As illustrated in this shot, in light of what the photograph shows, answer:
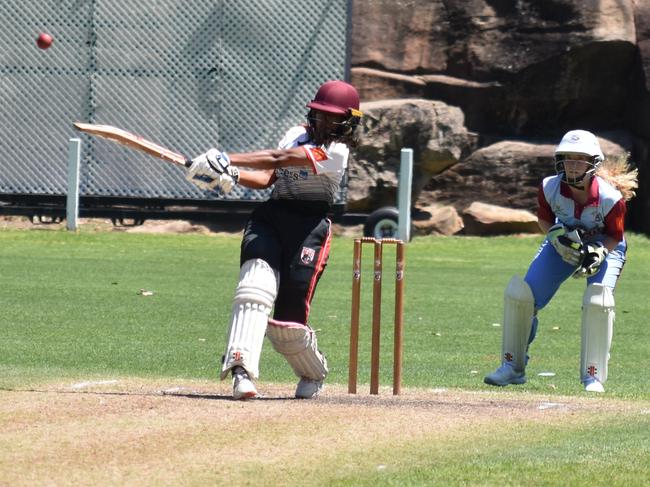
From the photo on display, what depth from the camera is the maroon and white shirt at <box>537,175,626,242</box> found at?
9.13 meters

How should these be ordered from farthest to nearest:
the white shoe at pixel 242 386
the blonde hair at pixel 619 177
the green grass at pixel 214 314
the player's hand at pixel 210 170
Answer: the green grass at pixel 214 314, the blonde hair at pixel 619 177, the white shoe at pixel 242 386, the player's hand at pixel 210 170

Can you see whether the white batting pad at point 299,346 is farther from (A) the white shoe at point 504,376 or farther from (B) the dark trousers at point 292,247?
(A) the white shoe at point 504,376

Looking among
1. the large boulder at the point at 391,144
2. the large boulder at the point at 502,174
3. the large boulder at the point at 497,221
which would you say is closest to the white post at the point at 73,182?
the large boulder at the point at 391,144

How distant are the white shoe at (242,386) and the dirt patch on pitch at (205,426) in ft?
0.26

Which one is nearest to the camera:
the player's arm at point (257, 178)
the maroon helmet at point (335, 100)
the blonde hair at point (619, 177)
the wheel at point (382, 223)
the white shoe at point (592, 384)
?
the player's arm at point (257, 178)

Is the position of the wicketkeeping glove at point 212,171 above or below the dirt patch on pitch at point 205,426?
above

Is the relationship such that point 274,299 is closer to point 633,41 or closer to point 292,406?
point 292,406

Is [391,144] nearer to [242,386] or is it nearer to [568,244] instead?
[568,244]

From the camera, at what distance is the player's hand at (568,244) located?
8.95m

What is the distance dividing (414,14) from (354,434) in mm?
18712

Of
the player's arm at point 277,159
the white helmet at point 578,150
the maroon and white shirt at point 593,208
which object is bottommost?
the maroon and white shirt at point 593,208

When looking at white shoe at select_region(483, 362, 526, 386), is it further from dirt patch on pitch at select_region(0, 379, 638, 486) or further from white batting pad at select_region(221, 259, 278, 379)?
white batting pad at select_region(221, 259, 278, 379)

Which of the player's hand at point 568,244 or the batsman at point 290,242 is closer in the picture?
the batsman at point 290,242

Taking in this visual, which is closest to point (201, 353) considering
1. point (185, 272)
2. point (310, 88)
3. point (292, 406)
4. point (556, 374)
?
point (556, 374)
